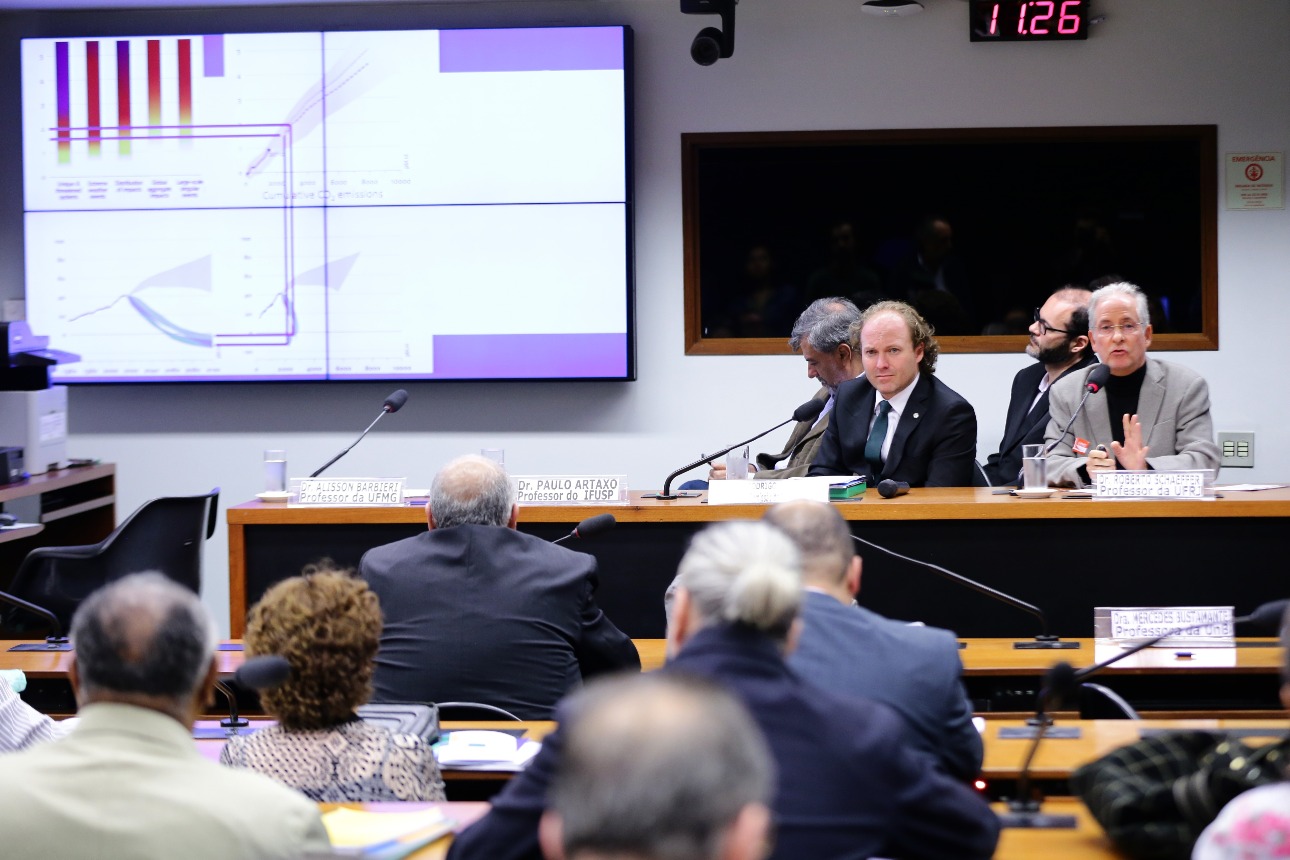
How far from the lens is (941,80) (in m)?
5.81

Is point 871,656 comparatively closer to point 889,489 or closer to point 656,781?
point 656,781

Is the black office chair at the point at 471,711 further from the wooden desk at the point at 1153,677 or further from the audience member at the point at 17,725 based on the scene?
the audience member at the point at 17,725

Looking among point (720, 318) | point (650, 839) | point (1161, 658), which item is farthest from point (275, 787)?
point (720, 318)

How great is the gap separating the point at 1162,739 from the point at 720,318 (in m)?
4.22

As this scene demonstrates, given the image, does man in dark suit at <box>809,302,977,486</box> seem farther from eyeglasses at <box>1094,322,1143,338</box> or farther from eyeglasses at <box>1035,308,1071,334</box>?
eyeglasses at <box>1035,308,1071,334</box>

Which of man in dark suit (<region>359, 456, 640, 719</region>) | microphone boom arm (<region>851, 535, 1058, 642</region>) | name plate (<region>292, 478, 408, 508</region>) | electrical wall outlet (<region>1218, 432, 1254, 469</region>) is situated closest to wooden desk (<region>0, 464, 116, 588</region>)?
name plate (<region>292, 478, 408, 508</region>)

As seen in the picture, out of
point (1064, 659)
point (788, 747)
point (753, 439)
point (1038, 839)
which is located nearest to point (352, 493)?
point (753, 439)

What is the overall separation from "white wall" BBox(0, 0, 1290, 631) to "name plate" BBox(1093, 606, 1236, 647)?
290 centimetres

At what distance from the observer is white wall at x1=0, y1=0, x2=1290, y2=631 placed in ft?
18.9

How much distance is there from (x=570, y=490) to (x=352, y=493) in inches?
27.4

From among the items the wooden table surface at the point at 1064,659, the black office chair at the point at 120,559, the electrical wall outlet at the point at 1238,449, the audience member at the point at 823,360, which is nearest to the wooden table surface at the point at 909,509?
the black office chair at the point at 120,559

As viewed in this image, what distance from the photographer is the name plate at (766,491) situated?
3965mm

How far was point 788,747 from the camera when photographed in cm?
155

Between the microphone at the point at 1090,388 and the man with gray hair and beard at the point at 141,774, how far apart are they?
3021 mm
